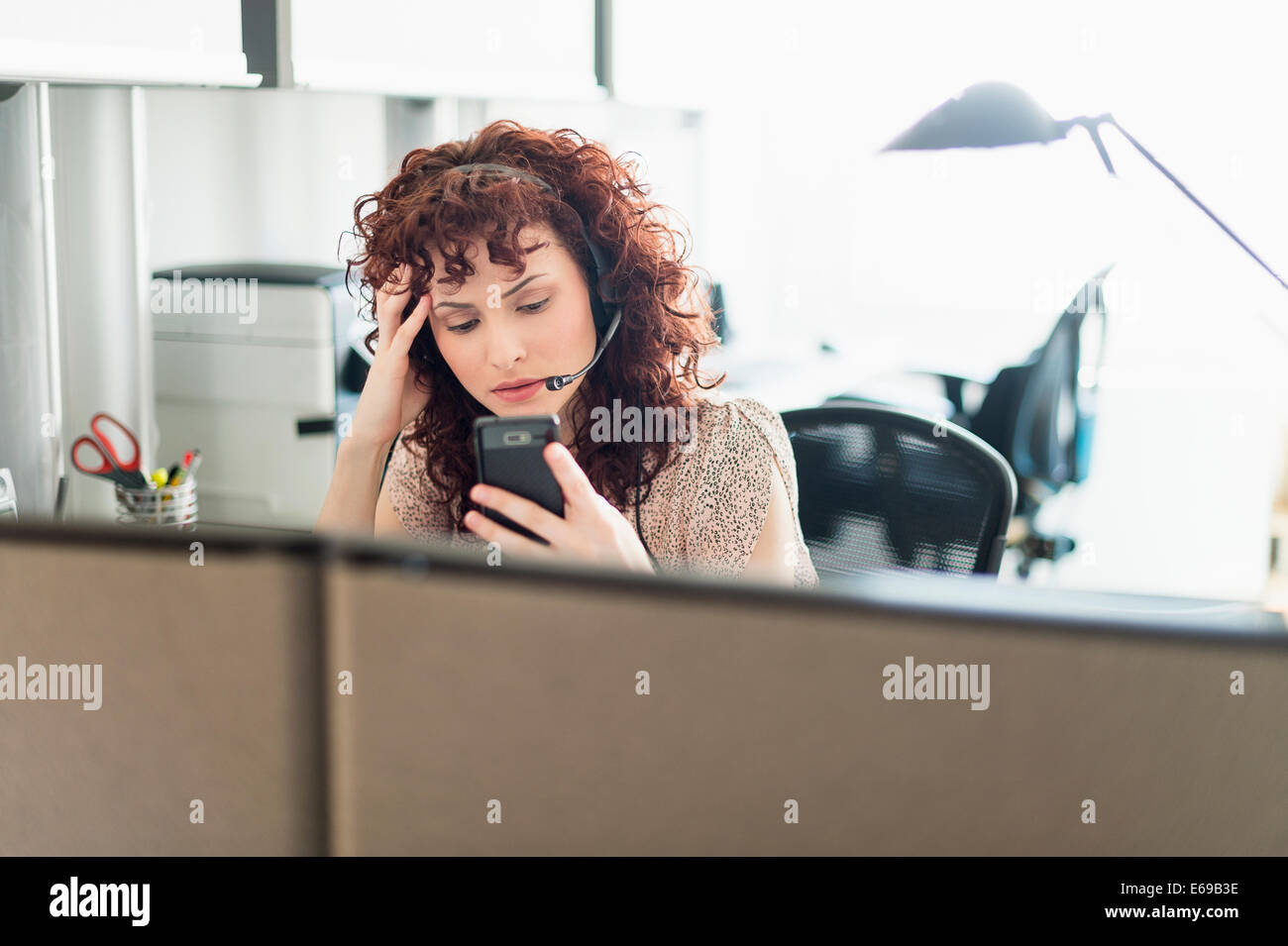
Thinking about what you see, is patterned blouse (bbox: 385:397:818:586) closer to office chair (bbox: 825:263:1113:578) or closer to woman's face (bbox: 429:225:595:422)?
woman's face (bbox: 429:225:595:422)

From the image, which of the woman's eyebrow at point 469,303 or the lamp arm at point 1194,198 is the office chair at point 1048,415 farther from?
the woman's eyebrow at point 469,303

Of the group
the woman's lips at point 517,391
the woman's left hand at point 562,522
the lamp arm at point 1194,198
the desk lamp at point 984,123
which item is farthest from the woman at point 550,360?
the desk lamp at point 984,123

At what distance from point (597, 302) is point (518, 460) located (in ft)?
1.96

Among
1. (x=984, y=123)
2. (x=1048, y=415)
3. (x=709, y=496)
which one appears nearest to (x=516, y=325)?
(x=709, y=496)

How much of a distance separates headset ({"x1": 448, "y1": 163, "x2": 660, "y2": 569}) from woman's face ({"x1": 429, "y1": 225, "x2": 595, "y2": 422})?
0.05 ft

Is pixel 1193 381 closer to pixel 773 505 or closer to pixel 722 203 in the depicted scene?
pixel 722 203

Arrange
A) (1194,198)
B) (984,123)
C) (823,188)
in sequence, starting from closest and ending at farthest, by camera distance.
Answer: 1. (1194,198)
2. (984,123)
3. (823,188)

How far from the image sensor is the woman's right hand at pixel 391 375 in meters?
1.29

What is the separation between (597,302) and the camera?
4.42ft

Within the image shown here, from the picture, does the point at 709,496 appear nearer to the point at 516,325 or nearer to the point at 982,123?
the point at 516,325

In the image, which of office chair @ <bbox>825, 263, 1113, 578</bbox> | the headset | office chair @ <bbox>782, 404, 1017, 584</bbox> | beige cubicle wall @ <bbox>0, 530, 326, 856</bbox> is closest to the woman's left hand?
beige cubicle wall @ <bbox>0, 530, 326, 856</bbox>

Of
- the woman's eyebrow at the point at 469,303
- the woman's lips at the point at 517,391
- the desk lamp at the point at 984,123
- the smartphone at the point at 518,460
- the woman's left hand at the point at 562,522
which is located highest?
the desk lamp at the point at 984,123

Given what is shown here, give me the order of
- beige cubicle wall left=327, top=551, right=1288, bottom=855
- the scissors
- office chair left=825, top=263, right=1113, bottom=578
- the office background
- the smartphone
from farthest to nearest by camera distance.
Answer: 1. office chair left=825, top=263, right=1113, bottom=578
2. the office background
3. the scissors
4. the smartphone
5. beige cubicle wall left=327, top=551, right=1288, bottom=855

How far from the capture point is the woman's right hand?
4.25ft
